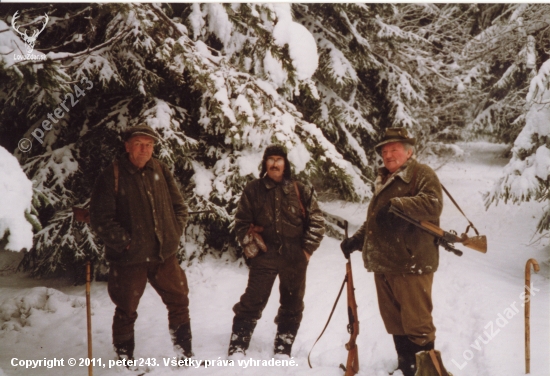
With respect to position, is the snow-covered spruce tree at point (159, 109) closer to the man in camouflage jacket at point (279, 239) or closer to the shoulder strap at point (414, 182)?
the man in camouflage jacket at point (279, 239)

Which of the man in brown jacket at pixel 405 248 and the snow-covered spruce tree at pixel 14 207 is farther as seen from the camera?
the man in brown jacket at pixel 405 248

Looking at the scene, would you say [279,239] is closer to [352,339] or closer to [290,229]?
[290,229]

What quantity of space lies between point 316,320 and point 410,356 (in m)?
1.62

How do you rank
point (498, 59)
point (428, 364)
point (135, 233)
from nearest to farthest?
1. point (428, 364)
2. point (135, 233)
3. point (498, 59)

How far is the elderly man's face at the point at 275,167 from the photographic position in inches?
144

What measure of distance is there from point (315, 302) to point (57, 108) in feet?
12.9

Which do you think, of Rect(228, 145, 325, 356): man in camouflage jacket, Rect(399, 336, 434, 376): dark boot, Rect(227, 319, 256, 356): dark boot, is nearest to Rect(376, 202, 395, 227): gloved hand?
Rect(228, 145, 325, 356): man in camouflage jacket

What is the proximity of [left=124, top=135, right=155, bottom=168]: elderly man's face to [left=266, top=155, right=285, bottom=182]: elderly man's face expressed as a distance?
1.03 metres

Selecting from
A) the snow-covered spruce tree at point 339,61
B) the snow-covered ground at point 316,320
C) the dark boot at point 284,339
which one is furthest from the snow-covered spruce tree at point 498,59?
the dark boot at point 284,339

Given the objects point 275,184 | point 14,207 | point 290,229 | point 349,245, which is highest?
point 275,184

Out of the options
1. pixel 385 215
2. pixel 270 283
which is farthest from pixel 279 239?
pixel 385 215

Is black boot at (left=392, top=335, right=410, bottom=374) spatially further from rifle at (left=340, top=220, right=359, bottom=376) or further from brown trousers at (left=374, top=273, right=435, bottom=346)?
rifle at (left=340, top=220, right=359, bottom=376)

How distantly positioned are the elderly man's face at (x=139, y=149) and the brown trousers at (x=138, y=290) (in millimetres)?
877

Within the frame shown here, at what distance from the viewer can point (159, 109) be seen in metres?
5.18
